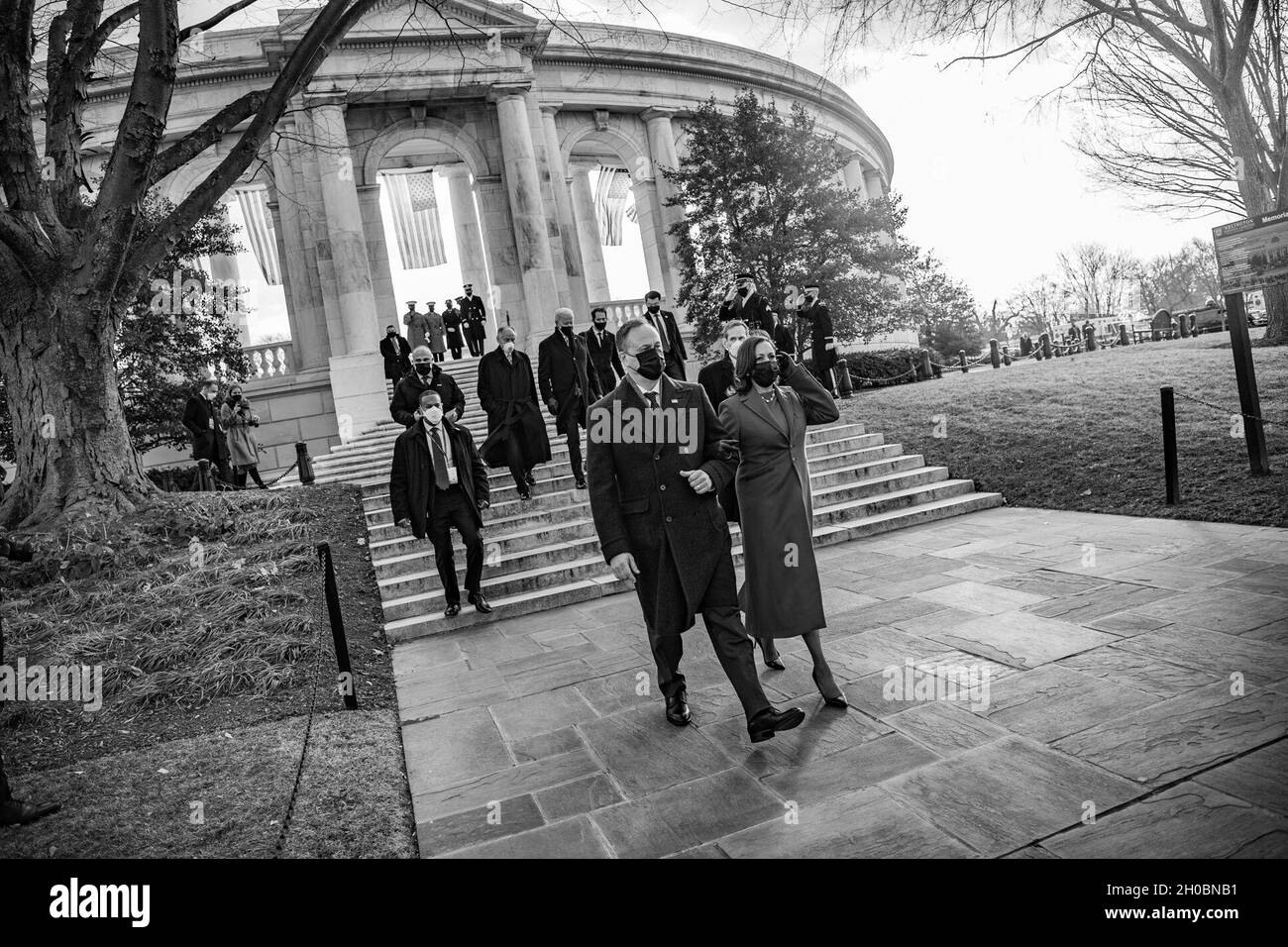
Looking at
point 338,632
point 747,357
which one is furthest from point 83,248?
point 747,357

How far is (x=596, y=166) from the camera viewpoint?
31703 millimetres

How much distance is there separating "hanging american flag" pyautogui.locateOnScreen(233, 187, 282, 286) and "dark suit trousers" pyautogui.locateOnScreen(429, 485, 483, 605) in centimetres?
1997

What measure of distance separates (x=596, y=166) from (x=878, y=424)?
22.3 metres

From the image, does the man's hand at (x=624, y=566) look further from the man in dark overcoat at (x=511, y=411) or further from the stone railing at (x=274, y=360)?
the stone railing at (x=274, y=360)

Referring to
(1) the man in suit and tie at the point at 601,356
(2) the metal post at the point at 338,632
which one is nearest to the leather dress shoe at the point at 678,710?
(2) the metal post at the point at 338,632

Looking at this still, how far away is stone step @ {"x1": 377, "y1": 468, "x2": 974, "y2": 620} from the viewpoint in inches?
322

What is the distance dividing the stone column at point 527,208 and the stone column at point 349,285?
425cm

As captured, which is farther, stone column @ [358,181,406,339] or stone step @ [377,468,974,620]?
stone column @ [358,181,406,339]

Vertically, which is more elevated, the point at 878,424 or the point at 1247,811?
the point at 878,424

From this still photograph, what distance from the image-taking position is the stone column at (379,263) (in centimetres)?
2417

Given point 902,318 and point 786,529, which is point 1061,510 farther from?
point 902,318

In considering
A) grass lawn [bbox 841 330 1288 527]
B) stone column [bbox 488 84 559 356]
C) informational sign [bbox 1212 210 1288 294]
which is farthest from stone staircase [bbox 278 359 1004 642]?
stone column [bbox 488 84 559 356]

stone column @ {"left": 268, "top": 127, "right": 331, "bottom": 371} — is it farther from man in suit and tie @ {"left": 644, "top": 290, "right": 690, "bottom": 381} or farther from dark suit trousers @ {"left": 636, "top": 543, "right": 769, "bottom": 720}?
dark suit trousers @ {"left": 636, "top": 543, "right": 769, "bottom": 720}
